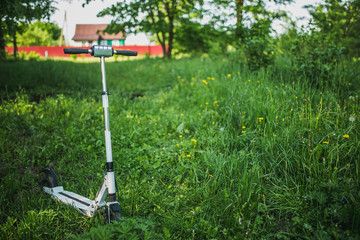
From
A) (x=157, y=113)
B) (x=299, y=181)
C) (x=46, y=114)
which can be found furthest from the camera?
(x=157, y=113)

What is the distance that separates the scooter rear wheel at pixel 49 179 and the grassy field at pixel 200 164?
0.44 feet

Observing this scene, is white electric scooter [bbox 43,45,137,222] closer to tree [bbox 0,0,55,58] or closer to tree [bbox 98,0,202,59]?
tree [bbox 0,0,55,58]

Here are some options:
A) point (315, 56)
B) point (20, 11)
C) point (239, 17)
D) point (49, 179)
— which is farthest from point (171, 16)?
point (49, 179)

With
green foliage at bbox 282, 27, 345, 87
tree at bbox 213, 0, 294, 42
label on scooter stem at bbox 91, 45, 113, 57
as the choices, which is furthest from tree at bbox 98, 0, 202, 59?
label on scooter stem at bbox 91, 45, 113, 57

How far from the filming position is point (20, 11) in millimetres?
4922

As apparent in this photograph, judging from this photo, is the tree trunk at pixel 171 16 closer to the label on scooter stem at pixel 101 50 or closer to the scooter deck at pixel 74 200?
the label on scooter stem at pixel 101 50

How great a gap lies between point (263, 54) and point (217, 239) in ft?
15.1

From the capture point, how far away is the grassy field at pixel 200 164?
2.00m

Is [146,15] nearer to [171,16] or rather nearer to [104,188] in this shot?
[171,16]

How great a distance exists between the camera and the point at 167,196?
255cm

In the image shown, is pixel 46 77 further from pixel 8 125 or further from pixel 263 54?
pixel 263 54

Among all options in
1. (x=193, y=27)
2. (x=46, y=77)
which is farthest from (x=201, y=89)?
Answer: (x=193, y=27)

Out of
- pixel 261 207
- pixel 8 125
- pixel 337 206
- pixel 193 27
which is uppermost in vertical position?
pixel 193 27

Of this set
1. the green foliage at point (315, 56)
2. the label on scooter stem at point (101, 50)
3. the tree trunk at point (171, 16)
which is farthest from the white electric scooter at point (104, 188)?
the tree trunk at point (171, 16)
